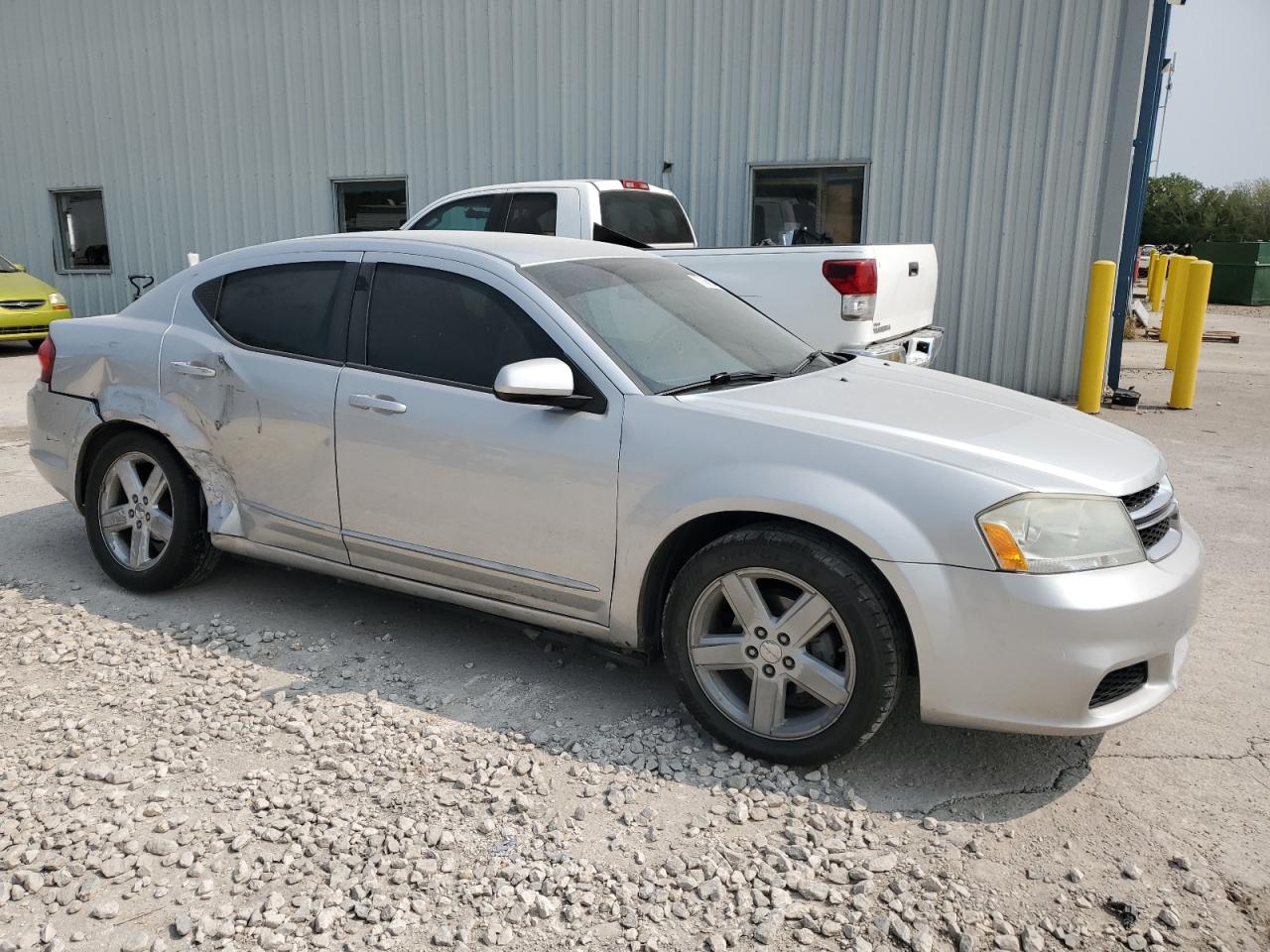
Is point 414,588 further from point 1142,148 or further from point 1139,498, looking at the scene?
point 1142,148

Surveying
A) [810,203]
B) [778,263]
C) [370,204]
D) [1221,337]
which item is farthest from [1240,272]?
[778,263]

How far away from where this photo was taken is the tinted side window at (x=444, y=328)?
3.69 meters

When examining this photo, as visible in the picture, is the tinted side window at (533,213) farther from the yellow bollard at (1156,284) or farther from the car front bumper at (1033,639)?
the yellow bollard at (1156,284)

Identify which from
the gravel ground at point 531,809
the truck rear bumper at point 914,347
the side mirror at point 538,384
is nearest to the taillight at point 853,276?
the truck rear bumper at point 914,347

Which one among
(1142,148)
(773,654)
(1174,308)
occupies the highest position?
(1142,148)

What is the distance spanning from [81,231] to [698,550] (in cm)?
1588

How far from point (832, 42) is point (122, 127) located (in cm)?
1054

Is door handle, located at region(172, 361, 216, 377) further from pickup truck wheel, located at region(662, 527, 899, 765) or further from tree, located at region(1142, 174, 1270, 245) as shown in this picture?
tree, located at region(1142, 174, 1270, 245)

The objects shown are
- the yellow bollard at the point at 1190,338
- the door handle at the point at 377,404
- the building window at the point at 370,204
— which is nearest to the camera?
the door handle at the point at 377,404

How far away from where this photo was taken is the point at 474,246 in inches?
157

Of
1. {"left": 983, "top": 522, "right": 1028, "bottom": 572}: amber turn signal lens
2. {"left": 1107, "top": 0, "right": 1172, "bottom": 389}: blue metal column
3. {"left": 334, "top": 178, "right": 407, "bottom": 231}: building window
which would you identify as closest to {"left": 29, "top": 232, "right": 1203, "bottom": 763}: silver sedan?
{"left": 983, "top": 522, "right": 1028, "bottom": 572}: amber turn signal lens

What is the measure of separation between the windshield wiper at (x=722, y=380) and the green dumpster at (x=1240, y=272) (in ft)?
88.7

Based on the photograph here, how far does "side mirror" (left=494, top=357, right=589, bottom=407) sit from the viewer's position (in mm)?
3322

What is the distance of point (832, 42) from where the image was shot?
10.6 m
